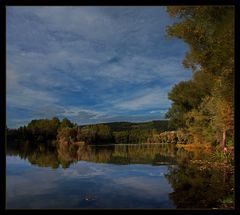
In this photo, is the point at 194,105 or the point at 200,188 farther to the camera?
the point at 194,105

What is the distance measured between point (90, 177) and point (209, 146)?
24.4m

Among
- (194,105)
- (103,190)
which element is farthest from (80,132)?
(103,190)

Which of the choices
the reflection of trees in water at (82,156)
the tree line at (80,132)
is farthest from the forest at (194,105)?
the reflection of trees in water at (82,156)

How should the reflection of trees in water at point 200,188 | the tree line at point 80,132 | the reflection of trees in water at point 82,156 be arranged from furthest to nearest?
the tree line at point 80,132, the reflection of trees in water at point 82,156, the reflection of trees in water at point 200,188

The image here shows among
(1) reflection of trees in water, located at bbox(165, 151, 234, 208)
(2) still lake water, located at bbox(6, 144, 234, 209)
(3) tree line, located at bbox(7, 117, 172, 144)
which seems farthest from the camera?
(3) tree line, located at bbox(7, 117, 172, 144)

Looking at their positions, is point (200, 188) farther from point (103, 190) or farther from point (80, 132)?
point (80, 132)

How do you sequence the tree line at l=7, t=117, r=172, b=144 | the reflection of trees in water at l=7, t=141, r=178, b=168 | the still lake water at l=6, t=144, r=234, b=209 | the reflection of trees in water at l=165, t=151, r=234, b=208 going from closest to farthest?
the reflection of trees in water at l=165, t=151, r=234, b=208, the still lake water at l=6, t=144, r=234, b=209, the reflection of trees in water at l=7, t=141, r=178, b=168, the tree line at l=7, t=117, r=172, b=144

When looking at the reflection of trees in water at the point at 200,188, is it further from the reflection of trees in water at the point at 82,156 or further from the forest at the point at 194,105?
the reflection of trees in water at the point at 82,156

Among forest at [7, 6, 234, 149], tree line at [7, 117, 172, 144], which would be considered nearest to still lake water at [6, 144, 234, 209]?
forest at [7, 6, 234, 149]

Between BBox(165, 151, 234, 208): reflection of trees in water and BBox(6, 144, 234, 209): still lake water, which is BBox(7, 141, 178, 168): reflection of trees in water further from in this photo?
BBox(165, 151, 234, 208): reflection of trees in water

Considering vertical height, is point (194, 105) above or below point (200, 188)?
above

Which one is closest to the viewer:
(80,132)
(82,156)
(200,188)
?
(200,188)

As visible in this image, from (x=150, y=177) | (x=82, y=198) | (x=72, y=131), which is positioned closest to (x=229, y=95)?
(x=150, y=177)

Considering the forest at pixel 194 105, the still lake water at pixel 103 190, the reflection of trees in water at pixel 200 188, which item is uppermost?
the forest at pixel 194 105
